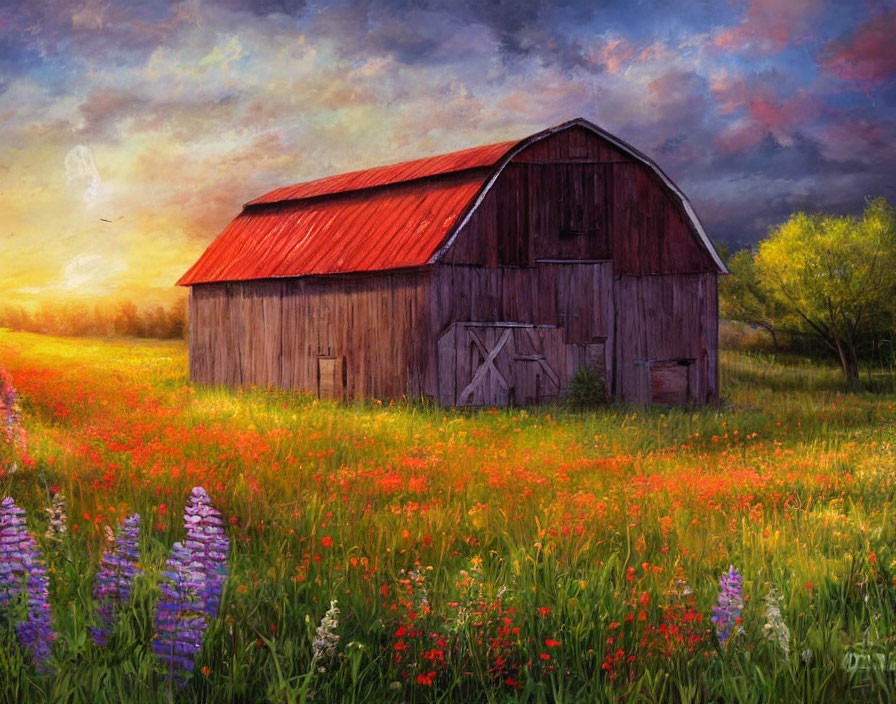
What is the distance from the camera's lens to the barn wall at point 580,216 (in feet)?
64.6

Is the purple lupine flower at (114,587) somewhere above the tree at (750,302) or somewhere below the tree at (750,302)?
below

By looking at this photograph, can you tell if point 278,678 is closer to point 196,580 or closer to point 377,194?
point 196,580

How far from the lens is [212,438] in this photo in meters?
10.7

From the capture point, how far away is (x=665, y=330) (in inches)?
843

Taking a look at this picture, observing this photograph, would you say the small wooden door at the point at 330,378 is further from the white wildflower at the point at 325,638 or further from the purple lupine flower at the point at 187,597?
the purple lupine flower at the point at 187,597

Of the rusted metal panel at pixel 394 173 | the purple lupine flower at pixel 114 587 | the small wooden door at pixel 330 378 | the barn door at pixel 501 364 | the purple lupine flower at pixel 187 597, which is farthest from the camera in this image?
the small wooden door at pixel 330 378

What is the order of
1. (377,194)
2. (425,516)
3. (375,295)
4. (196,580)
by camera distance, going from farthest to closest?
(377,194), (375,295), (425,516), (196,580)

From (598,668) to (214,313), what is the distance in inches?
876

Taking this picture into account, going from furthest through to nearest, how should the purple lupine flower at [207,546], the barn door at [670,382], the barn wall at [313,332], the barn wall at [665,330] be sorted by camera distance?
the barn door at [670,382] < the barn wall at [665,330] < the barn wall at [313,332] < the purple lupine flower at [207,546]

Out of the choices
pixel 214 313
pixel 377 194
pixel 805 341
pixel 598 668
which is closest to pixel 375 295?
pixel 377 194

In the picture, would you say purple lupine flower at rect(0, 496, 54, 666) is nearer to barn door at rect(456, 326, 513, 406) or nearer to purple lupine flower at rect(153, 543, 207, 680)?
purple lupine flower at rect(153, 543, 207, 680)

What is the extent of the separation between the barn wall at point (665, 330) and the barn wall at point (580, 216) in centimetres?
41

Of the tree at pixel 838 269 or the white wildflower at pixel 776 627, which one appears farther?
the tree at pixel 838 269

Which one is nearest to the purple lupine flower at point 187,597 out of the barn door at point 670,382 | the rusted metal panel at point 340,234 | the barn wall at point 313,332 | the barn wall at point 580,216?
the rusted metal panel at point 340,234
